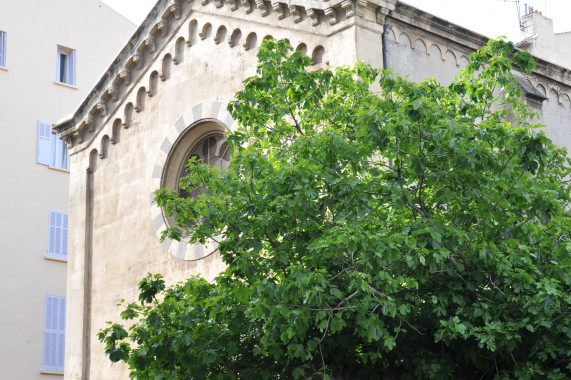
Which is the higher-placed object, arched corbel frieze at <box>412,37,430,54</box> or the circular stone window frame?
arched corbel frieze at <box>412,37,430,54</box>

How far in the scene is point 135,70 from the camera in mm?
18703

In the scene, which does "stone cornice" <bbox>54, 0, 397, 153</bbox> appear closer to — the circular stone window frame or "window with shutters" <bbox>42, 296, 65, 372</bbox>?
the circular stone window frame

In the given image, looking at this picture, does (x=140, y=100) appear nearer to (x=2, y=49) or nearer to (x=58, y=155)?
(x=58, y=155)

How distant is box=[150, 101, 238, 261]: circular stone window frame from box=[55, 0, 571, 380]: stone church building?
0.9 inches

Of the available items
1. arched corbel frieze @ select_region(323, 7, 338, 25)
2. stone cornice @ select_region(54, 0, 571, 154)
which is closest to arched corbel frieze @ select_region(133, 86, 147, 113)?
stone cornice @ select_region(54, 0, 571, 154)

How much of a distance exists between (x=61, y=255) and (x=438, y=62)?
16309mm

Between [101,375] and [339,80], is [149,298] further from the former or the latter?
[101,375]

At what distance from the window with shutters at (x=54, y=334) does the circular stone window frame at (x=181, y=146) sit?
11.8m

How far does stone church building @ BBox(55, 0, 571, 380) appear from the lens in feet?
50.3

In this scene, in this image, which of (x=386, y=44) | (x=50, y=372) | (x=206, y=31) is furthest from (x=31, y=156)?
(x=386, y=44)

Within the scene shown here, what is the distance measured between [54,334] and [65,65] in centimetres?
880

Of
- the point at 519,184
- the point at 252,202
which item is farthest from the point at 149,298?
the point at 519,184

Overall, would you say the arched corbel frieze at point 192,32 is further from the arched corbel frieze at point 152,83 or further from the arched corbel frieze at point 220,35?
the arched corbel frieze at point 152,83

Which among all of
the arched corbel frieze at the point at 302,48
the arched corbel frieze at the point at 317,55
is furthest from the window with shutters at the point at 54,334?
the arched corbel frieze at the point at 317,55
